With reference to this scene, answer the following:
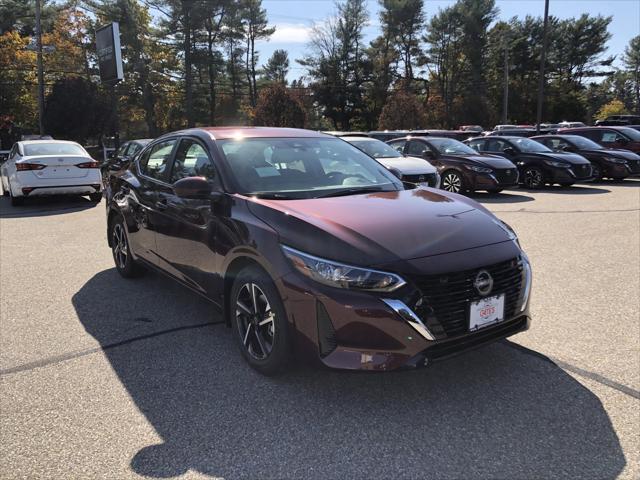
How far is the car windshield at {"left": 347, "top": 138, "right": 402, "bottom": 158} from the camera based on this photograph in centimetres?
1184

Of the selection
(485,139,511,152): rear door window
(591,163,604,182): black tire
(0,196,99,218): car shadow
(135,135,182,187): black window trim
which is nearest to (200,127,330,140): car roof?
(135,135,182,187): black window trim

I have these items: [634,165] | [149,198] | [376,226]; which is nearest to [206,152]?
[149,198]

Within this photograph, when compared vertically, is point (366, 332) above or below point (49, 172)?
below

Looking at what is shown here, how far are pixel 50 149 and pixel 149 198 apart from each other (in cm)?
902

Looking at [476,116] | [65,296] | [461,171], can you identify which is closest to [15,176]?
[65,296]

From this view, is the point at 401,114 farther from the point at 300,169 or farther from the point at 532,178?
the point at 300,169

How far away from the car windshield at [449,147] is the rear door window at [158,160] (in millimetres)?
9779

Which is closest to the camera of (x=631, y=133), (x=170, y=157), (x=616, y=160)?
(x=170, y=157)

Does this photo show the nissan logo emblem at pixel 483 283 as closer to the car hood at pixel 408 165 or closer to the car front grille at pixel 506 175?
the car hood at pixel 408 165

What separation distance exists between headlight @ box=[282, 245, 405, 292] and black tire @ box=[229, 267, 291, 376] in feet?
1.11

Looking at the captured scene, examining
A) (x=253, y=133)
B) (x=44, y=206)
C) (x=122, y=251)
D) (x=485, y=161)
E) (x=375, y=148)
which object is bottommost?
(x=44, y=206)

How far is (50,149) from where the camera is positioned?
40.4ft

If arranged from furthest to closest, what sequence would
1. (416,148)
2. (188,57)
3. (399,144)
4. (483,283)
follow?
(188,57) → (399,144) → (416,148) → (483,283)

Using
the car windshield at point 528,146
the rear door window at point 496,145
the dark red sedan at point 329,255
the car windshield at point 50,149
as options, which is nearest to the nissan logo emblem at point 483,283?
the dark red sedan at point 329,255
